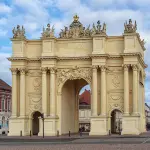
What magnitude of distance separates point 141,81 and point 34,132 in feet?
51.2

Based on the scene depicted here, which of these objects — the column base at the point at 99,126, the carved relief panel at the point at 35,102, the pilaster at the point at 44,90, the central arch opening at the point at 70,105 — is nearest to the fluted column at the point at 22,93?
the carved relief panel at the point at 35,102

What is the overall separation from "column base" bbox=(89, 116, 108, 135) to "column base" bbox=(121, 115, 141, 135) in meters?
2.08

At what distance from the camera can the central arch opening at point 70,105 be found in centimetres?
5897

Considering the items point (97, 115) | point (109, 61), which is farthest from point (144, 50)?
point (97, 115)

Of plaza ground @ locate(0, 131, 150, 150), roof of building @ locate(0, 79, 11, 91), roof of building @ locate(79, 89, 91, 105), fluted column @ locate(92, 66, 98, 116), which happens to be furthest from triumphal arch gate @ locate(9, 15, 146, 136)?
roof of building @ locate(79, 89, 91, 105)

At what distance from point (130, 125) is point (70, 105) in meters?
11.1

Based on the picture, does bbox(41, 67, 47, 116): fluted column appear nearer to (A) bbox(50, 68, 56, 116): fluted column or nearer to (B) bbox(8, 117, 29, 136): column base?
(A) bbox(50, 68, 56, 116): fluted column

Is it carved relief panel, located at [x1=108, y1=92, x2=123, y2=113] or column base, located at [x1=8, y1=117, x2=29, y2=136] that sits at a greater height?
carved relief panel, located at [x1=108, y1=92, x2=123, y2=113]

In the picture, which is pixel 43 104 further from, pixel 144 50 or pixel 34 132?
pixel 144 50

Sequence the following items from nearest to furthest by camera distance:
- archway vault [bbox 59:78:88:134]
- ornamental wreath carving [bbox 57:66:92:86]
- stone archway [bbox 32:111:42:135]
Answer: ornamental wreath carving [bbox 57:66:92:86], archway vault [bbox 59:78:88:134], stone archway [bbox 32:111:42:135]

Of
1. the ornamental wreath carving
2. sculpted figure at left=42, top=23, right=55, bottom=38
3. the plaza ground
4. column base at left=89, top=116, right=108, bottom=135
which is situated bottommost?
the plaza ground

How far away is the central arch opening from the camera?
59.0 meters

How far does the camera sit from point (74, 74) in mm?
56938

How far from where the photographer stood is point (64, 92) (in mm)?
59625
